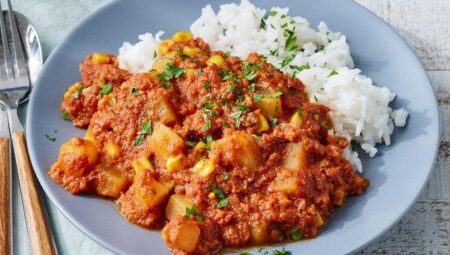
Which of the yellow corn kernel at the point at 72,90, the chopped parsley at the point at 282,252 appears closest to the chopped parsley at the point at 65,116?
the yellow corn kernel at the point at 72,90

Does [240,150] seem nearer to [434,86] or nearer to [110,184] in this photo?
[110,184]

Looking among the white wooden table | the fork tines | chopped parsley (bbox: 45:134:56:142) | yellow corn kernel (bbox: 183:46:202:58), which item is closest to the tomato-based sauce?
yellow corn kernel (bbox: 183:46:202:58)

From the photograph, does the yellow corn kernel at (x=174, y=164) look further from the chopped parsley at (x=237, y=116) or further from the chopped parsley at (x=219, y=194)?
the chopped parsley at (x=237, y=116)

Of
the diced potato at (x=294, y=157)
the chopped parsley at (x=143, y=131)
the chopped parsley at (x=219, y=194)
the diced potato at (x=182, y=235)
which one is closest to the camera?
the diced potato at (x=182, y=235)

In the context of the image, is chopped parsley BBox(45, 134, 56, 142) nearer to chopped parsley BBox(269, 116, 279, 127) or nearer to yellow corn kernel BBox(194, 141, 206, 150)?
yellow corn kernel BBox(194, 141, 206, 150)

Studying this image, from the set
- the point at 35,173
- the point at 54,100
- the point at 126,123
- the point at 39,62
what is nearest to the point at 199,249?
the point at 126,123

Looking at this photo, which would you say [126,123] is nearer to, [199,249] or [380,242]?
[199,249]
